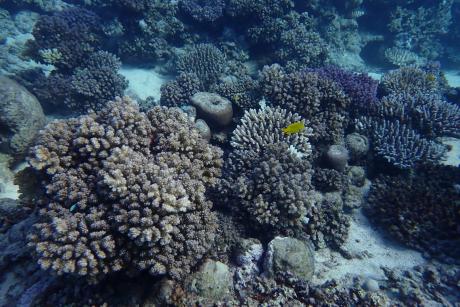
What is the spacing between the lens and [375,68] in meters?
13.9

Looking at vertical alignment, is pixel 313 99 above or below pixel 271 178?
above

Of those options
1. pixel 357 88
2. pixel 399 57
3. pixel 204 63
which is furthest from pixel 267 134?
pixel 399 57

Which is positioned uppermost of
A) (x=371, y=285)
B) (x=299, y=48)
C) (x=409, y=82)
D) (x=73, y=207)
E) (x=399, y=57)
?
(x=399, y=57)

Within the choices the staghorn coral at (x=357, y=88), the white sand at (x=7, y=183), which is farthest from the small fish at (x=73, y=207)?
the staghorn coral at (x=357, y=88)

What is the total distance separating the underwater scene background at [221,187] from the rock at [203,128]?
72 millimetres

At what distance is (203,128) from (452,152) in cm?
628

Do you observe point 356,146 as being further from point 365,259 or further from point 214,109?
Result: point 214,109

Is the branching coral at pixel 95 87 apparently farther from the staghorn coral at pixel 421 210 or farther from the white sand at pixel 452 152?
the white sand at pixel 452 152

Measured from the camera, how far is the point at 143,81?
9.78 metres

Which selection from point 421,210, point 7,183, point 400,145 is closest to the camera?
point 421,210

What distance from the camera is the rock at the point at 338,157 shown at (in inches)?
225

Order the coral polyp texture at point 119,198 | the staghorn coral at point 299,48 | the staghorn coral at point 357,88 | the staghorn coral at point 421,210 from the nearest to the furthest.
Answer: the coral polyp texture at point 119,198 < the staghorn coral at point 421,210 < the staghorn coral at point 357,88 < the staghorn coral at point 299,48

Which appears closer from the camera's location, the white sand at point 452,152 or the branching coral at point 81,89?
the white sand at point 452,152

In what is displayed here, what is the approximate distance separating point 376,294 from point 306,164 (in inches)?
86.9
